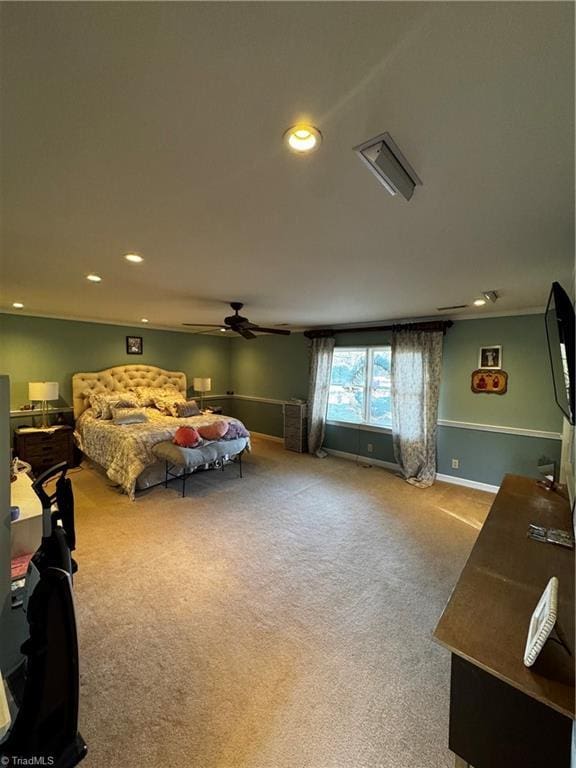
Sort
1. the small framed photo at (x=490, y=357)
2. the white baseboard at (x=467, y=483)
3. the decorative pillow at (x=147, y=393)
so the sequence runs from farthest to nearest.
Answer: the decorative pillow at (x=147, y=393), the white baseboard at (x=467, y=483), the small framed photo at (x=490, y=357)

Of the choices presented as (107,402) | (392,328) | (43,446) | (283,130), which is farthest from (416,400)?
(43,446)

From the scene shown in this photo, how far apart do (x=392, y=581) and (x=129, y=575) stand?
2.04m

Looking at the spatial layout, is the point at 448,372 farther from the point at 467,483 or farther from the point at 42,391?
the point at 42,391

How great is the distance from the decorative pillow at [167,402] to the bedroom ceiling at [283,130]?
3382mm

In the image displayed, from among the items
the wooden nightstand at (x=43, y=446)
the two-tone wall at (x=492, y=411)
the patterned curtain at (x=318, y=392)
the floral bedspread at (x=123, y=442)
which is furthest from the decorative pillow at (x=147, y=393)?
the two-tone wall at (x=492, y=411)

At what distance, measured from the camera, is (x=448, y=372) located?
14.4ft

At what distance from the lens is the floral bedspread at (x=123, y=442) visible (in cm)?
377

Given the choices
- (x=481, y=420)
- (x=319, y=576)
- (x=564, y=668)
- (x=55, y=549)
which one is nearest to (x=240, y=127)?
(x=55, y=549)

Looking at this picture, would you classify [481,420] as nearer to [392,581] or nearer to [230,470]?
[392,581]

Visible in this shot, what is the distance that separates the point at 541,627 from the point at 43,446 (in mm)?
5381

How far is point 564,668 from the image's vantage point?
921mm

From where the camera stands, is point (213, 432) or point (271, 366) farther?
point (271, 366)

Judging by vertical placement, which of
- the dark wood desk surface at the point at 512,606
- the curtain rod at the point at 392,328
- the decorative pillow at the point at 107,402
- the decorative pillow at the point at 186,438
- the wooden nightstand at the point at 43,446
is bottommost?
the wooden nightstand at the point at 43,446

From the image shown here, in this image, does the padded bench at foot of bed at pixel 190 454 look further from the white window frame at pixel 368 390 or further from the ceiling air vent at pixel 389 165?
the ceiling air vent at pixel 389 165
